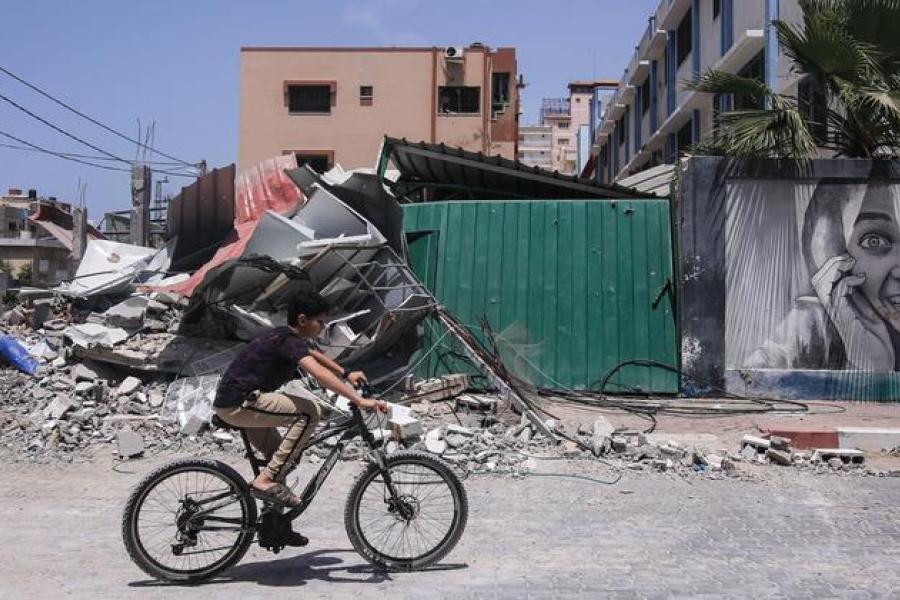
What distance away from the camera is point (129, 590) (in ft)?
15.8

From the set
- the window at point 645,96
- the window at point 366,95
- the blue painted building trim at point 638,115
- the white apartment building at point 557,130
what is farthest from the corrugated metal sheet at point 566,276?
the white apartment building at point 557,130

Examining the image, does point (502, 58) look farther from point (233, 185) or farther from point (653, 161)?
point (233, 185)

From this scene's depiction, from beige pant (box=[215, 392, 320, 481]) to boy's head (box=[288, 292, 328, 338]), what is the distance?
1.28 feet

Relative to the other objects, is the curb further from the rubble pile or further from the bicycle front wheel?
the rubble pile

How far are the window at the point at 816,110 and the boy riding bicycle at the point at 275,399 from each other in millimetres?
8228

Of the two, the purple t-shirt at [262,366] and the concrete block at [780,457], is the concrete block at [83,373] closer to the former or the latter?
the purple t-shirt at [262,366]

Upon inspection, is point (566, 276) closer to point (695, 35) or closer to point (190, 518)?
point (190, 518)

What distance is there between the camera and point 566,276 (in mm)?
11328

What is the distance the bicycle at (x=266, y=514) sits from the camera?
493cm

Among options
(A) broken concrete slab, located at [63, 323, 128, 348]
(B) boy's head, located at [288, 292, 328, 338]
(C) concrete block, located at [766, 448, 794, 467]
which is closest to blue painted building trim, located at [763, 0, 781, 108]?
(C) concrete block, located at [766, 448, 794, 467]

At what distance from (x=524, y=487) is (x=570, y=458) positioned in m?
1.01

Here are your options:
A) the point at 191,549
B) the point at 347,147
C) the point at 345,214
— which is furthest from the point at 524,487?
the point at 347,147

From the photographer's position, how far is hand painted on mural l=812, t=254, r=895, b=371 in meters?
10.8

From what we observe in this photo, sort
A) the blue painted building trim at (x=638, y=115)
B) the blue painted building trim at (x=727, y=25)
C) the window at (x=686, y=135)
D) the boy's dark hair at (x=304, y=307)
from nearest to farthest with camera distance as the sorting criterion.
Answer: the boy's dark hair at (x=304, y=307), the blue painted building trim at (x=727, y=25), the window at (x=686, y=135), the blue painted building trim at (x=638, y=115)
